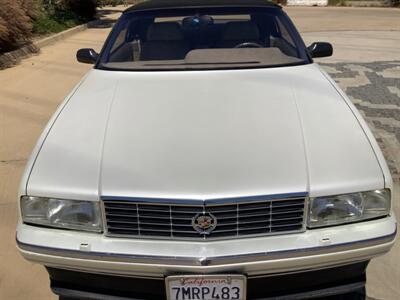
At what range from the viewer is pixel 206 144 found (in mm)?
2316

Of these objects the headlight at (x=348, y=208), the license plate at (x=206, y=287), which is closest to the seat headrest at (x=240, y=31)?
the headlight at (x=348, y=208)

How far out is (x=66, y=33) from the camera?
1319 centimetres

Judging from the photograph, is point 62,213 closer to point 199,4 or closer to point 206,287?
point 206,287

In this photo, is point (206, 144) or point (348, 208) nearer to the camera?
point (348, 208)

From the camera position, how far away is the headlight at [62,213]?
2.20 metres

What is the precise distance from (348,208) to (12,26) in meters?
8.85

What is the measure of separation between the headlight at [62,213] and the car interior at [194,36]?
1.59 metres

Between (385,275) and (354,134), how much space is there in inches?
39.4

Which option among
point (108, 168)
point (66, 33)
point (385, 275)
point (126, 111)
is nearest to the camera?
point (108, 168)

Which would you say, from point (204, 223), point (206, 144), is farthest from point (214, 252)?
point (206, 144)

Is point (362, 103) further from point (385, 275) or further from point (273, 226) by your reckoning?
point (273, 226)

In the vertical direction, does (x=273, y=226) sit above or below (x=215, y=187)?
below

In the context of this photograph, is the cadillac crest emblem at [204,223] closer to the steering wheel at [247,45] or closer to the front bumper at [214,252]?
the front bumper at [214,252]

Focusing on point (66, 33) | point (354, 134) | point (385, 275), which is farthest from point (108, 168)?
point (66, 33)
